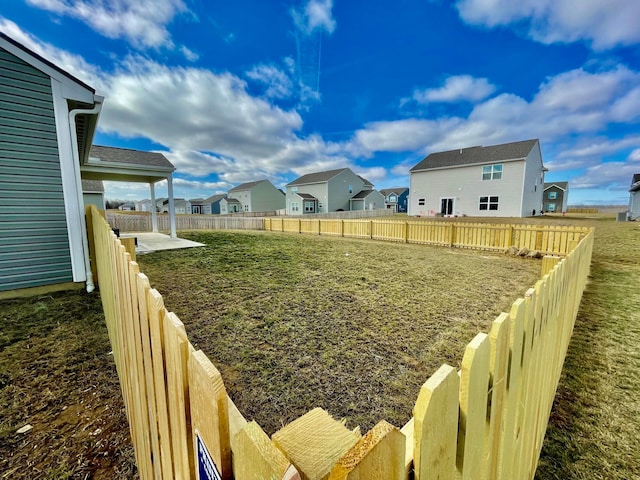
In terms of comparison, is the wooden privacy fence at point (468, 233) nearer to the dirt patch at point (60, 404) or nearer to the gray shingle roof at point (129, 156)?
the dirt patch at point (60, 404)

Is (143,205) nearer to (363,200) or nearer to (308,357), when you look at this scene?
(363,200)

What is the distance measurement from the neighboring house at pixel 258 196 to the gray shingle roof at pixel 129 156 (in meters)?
33.2

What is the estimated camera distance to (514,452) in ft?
4.28

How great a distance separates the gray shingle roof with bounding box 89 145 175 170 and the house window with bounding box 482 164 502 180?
26.1 m

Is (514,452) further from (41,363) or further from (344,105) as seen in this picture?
(344,105)

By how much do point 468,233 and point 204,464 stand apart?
41.2 feet

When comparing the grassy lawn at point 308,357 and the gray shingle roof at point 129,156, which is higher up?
the gray shingle roof at point 129,156

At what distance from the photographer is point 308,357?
3.15 metres

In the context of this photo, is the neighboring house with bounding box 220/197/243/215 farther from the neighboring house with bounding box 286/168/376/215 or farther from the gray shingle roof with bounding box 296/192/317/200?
the gray shingle roof with bounding box 296/192/317/200

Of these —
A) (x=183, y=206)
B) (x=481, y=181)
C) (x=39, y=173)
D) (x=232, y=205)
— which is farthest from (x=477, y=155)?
(x=183, y=206)

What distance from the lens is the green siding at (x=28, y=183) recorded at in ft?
16.6

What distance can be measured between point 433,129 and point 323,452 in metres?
47.7

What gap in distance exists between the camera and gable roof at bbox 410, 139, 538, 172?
948 inches

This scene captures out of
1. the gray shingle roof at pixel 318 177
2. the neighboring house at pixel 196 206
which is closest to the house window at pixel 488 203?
the gray shingle roof at pixel 318 177
